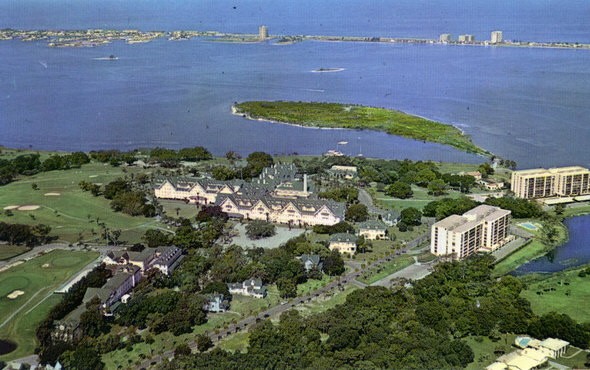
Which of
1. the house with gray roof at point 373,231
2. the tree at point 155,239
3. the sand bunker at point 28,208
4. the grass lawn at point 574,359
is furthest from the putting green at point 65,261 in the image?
the grass lawn at point 574,359

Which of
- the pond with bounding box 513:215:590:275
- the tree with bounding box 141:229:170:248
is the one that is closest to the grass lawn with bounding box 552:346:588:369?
the pond with bounding box 513:215:590:275

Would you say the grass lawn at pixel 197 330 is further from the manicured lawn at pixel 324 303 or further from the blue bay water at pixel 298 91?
the blue bay water at pixel 298 91

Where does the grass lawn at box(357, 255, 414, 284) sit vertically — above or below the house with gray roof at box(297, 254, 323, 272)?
below

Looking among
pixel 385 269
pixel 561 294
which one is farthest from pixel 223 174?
pixel 561 294

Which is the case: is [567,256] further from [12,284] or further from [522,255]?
[12,284]

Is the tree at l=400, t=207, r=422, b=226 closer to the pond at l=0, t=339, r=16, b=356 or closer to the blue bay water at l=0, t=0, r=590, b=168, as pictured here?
the blue bay water at l=0, t=0, r=590, b=168

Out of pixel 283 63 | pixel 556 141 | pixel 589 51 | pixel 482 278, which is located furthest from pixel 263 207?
pixel 589 51
